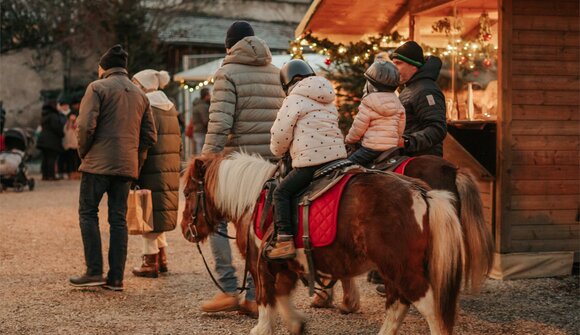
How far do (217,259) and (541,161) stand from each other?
3.57 meters

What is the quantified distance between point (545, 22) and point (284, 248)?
4.49 m

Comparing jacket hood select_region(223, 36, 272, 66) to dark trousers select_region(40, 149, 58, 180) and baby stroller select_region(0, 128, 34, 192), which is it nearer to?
baby stroller select_region(0, 128, 34, 192)

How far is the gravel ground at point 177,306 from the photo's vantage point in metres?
6.83

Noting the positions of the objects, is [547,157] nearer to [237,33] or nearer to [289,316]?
[237,33]

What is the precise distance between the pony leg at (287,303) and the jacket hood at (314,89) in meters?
1.17

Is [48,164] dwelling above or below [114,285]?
above

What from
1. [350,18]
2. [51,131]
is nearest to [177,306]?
[350,18]

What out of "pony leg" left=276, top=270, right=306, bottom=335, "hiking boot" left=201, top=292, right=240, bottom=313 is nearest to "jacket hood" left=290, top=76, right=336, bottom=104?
"pony leg" left=276, top=270, right=306, bottom=335

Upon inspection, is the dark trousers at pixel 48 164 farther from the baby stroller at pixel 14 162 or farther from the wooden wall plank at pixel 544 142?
the wooden wall plank at pixel 544 142

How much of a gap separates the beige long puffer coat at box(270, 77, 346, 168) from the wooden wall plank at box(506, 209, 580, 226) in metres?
3.60

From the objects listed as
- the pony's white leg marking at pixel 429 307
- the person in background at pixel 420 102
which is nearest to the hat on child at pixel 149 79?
the person in background at pixel 420 102

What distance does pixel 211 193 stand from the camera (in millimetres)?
6473

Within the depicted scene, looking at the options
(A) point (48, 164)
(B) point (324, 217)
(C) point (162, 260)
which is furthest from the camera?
(A) point (48, 164)

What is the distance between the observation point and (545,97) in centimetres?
901
